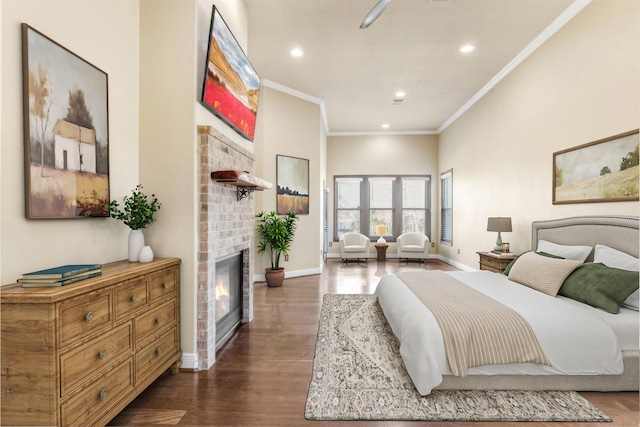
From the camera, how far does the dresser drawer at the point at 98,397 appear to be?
56.8 inches

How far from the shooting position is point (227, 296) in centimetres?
320

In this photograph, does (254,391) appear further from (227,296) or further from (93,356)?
(227,296)

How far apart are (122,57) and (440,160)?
7760 millimetres

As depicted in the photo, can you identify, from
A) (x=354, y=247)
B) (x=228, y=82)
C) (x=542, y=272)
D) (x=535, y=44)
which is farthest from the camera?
(x=354, y=247)

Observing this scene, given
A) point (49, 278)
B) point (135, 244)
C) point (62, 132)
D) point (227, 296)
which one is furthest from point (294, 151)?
point (49, 278)

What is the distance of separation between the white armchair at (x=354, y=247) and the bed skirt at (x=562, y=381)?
18.0ft

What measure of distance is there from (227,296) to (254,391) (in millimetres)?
1188

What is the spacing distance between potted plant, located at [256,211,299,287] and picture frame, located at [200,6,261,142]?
2049mm

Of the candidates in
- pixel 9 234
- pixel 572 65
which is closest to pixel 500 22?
pixel 572 65

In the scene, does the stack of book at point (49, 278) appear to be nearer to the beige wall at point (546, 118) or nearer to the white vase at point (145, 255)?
the white vase at point (145, 255)

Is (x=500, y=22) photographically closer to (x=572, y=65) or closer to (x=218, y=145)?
(x=572, y=65)

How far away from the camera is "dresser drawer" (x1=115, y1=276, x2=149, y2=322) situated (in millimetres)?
1799

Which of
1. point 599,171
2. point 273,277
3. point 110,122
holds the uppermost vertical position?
point 110,122

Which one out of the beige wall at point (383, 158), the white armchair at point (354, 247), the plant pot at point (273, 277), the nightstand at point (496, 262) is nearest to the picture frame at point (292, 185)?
the plant pot at point (273, 277)
